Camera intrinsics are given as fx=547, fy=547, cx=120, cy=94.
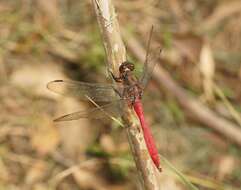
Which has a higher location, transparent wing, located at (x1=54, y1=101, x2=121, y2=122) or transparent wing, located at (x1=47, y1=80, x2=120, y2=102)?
transparent wing, located at (x1=47, y1=80, x2=120, y2=102)

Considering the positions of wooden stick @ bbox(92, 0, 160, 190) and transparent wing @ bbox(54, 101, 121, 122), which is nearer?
wooden stick @ bbox(92, 0, 160, 190)

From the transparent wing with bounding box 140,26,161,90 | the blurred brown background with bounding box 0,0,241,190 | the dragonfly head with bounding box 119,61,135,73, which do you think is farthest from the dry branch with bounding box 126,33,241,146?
the dragonfly head with bounding box 119,61,135,73

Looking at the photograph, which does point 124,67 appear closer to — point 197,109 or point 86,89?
point 86,89

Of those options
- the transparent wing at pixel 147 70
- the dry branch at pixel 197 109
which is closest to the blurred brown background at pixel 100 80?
the dry branch at pixel 197 109

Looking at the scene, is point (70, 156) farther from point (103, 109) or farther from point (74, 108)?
point (103, 109)

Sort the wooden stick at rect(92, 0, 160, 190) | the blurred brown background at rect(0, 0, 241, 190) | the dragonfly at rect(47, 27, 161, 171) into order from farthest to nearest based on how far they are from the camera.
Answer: the blurred brown background at rect(0, 0, 241, 190) → the dragonfly at rect(47, 27, 161, 171) → the wooden stick at rect(92, 0, 160, 190)

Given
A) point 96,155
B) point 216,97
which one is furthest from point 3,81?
point 216,97

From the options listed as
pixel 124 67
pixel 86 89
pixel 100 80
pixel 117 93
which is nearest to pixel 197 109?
pixel 100 80

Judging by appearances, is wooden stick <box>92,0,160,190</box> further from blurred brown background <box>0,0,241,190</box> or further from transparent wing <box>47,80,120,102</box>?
blurred brown background <box>0,0,241,190</box>
